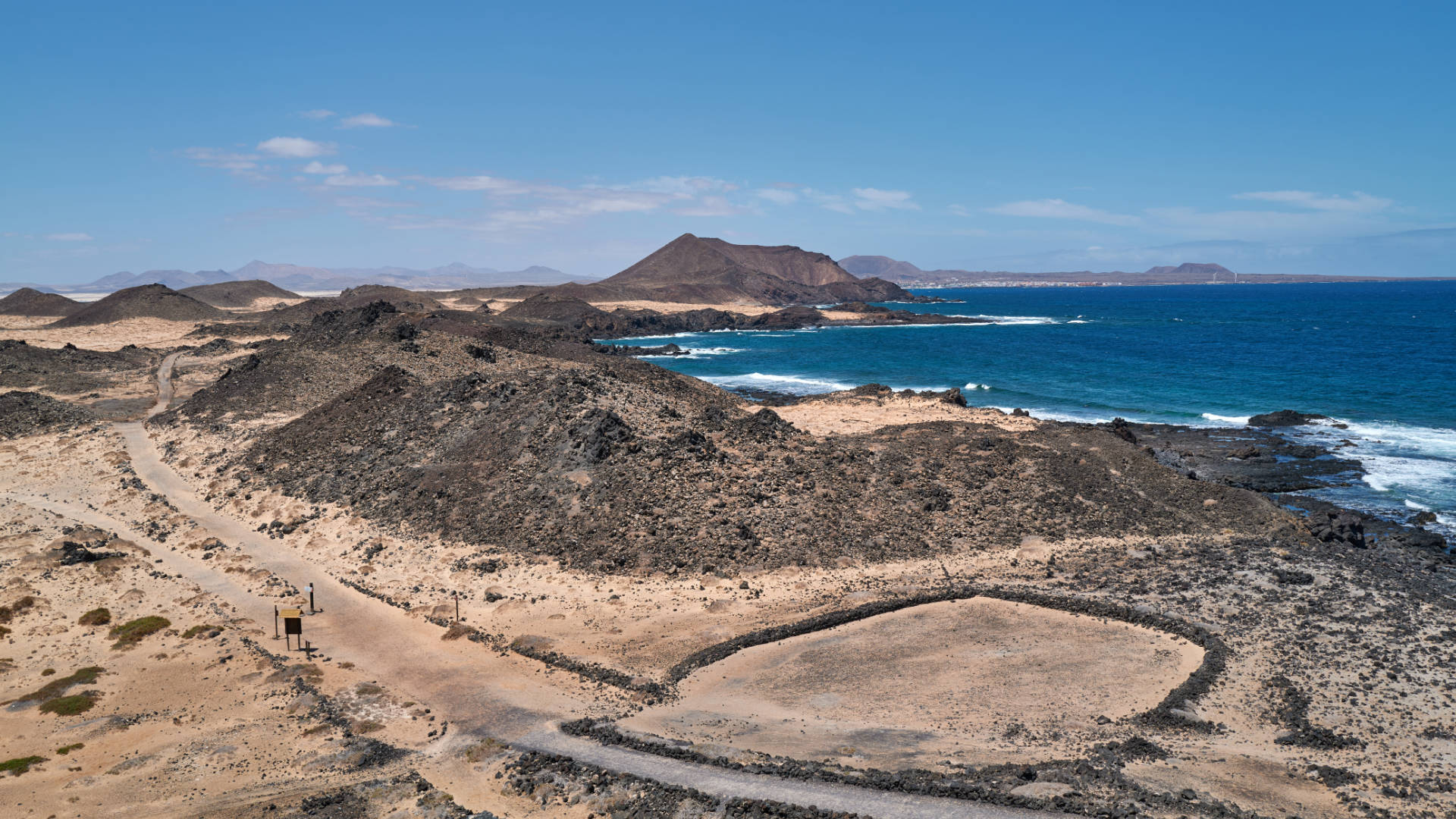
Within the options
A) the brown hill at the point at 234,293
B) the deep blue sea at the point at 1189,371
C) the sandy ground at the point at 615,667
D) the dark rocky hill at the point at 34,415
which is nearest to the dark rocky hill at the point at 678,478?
the sandy ground at the point at 615,667

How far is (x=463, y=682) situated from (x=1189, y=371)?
7971 centimetres

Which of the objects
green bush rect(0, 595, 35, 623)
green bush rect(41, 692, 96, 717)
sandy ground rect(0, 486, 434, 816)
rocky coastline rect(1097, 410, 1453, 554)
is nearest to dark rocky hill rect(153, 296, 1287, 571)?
rocky coastline rect(1097, 410, 1453, 554)

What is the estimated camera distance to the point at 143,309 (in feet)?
375

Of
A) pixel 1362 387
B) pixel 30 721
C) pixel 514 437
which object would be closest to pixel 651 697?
pixel 30 721

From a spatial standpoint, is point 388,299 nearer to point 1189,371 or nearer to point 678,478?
point 1189,371

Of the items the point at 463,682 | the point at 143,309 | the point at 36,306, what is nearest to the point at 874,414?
the point at 463,682

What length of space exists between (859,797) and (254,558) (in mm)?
22546

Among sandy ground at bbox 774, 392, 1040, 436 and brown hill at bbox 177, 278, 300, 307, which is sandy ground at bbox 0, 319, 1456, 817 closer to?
sandy ground at bbox 774, 392, 1040, 436

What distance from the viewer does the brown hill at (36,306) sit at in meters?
128

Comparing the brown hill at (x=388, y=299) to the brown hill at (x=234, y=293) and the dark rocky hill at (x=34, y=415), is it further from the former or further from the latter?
the dark rocky hill at (x=34, y=415)

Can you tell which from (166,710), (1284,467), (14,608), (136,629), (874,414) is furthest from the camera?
(874,414)

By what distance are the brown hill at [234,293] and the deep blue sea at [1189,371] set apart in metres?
89.7

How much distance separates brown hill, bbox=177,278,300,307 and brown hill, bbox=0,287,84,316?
2222 cm

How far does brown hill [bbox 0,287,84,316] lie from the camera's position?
128 metres
